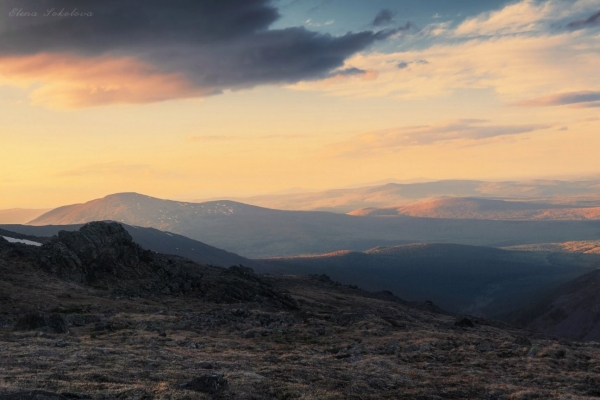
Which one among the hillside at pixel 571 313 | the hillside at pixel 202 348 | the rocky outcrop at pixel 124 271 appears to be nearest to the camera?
the hillside at pixel 202 348

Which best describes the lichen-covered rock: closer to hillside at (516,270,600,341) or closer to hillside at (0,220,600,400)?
hillside at (0,220,600,400)

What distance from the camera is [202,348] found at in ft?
113

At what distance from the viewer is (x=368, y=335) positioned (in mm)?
43969

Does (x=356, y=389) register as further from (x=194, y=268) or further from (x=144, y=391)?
(x=194, y=268)

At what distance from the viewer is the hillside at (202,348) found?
76.1 ft

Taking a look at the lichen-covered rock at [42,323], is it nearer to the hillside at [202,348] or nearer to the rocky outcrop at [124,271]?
the hillside at [202,348]

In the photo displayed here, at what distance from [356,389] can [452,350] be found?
1610cm

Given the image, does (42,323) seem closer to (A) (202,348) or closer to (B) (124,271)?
(A) (202,348)

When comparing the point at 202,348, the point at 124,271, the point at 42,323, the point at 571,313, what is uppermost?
the point at 124,271

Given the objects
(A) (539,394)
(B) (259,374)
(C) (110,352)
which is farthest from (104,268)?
(A) (539,394)

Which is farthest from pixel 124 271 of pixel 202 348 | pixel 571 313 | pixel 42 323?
pixel 571 313

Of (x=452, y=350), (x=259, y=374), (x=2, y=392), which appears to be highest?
A: (x=2, y=392)

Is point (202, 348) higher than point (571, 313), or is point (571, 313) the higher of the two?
point (202, 348)

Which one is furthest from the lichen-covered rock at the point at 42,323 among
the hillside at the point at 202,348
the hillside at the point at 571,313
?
the hillside at the point at 571,313
